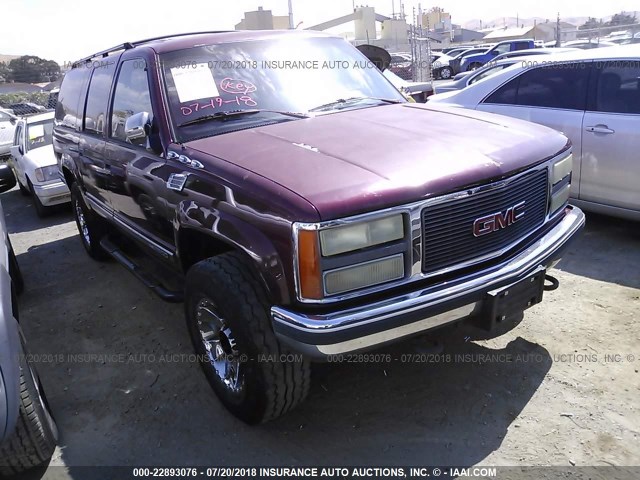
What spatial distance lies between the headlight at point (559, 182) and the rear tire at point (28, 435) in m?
2.89

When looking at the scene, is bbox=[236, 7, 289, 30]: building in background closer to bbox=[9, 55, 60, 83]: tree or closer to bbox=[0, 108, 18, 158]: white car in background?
bbox=[9, 55, 60, 83]: tree

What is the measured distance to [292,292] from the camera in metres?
2.42

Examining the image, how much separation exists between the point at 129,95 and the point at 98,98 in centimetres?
91

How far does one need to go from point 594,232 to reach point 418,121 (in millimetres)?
2916

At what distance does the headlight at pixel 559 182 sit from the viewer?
3.10m

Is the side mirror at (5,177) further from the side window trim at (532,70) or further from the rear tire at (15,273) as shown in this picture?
the side window trim at (532,70)

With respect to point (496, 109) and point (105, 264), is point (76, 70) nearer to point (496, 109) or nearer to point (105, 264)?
point (105, 264)

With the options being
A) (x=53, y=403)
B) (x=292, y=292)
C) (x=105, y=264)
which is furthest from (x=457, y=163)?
(x=105, y=264)

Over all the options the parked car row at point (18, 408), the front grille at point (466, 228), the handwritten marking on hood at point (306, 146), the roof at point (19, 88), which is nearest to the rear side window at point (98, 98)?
the parked car row at point (18, 408)

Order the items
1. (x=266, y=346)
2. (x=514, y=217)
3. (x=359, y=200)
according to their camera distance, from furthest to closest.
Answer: (x=514, y=217), (x=266, y=346), (x=359, y=200)

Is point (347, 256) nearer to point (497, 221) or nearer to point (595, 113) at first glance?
point (497, 221)

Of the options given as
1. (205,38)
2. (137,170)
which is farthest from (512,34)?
(137,170)

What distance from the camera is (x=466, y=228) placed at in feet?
8.55

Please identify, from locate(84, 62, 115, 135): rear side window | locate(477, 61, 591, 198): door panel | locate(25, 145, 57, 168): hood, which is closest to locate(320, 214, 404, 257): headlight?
locate(84, 62, 115, 135): rear side window
